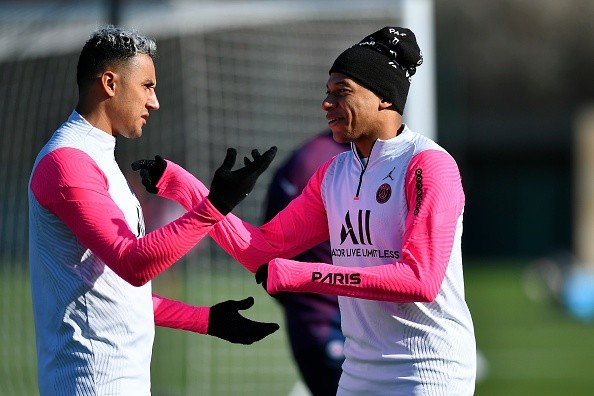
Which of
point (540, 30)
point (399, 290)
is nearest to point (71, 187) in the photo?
point (399, 290)

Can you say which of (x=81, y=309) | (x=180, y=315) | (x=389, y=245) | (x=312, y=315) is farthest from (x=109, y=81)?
(x=312, y=315)

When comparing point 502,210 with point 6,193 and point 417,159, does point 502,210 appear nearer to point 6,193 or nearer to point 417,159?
point 6,193

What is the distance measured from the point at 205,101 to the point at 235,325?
15.2 feet

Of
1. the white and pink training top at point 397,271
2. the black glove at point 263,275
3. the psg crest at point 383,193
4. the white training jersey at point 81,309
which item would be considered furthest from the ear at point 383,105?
the white training jersey at point 81,309

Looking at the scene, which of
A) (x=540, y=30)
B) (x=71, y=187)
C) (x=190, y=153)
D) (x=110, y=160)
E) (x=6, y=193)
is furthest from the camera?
(x=540, y=30)

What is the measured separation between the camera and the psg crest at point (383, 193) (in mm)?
4008

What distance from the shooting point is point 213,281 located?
29.6 ft

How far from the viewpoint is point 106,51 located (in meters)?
4.01

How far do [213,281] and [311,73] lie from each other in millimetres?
1659

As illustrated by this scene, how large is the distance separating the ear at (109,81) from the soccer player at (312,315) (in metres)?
1.83

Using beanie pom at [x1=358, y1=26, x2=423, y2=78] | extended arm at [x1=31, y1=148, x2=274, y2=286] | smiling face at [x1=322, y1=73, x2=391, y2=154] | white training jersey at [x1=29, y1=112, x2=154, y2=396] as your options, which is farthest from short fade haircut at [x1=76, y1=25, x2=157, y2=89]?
beanie pom at [x1=358, y1=26, x2=423, y2=78]

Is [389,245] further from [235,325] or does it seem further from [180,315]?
[180,315]

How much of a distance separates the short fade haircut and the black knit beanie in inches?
25.8

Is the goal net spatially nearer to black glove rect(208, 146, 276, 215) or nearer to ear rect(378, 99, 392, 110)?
ear rect(378, 99, 392, 110)
